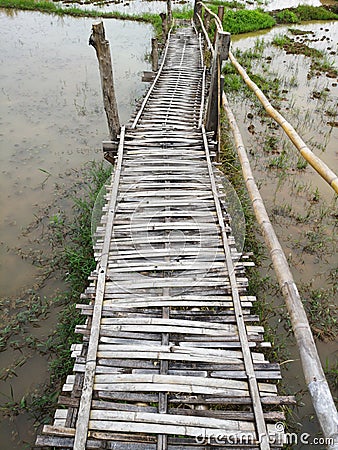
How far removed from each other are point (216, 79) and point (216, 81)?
0.17 ft

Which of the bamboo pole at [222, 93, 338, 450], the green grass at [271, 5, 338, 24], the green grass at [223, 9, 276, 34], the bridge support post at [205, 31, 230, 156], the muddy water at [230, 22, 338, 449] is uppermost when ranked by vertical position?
the green grass at [271, 5, 338, 24]

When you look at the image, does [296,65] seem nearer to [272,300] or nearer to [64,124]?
[64,124]

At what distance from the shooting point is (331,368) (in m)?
2.77

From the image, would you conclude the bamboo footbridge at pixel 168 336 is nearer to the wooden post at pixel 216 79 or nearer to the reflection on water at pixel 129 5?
the wooden post at pixel 216 79

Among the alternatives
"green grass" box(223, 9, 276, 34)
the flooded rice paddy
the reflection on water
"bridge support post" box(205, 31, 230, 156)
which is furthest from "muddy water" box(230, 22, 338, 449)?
the reflection on water

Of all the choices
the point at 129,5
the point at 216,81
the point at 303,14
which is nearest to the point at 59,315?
the point at 216,81

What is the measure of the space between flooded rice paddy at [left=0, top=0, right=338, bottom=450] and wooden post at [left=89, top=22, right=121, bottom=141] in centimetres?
120

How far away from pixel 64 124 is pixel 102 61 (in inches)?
107

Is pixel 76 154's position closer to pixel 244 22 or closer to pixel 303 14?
pixel 244 22

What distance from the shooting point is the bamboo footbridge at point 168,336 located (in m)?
1.71

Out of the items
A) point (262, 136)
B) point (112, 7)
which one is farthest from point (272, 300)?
point (112, 7)

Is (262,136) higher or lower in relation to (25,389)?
higher

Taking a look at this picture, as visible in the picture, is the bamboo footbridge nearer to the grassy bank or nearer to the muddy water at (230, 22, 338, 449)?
the grassy bank

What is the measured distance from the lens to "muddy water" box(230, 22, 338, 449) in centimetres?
294
